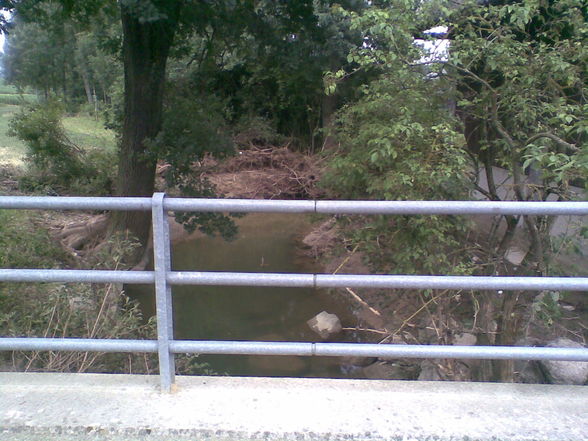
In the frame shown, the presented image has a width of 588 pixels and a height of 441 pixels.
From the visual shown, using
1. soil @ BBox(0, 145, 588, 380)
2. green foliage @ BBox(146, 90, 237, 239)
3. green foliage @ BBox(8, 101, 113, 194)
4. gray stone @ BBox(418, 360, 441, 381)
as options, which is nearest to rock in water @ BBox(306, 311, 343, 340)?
soil @ BBox(0, 145, 588, 380)

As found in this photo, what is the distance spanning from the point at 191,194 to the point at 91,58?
30523 millimetres

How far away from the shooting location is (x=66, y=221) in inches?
528

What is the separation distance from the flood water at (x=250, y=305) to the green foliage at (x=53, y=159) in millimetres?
3213

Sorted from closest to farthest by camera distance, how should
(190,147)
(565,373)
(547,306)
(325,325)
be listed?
(547,306), (565,373), (190,147), (325,325)

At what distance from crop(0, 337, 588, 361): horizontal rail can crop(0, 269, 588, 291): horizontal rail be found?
33cm

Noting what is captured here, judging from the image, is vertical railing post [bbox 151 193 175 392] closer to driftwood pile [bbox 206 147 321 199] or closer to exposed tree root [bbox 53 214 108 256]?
exposed tree root [bbox 53 214 108 256]

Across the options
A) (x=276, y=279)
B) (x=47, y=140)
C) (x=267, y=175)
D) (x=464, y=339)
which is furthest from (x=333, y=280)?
(x=267, y=175)

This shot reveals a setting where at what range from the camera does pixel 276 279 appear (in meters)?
2.87

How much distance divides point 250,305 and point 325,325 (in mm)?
2214

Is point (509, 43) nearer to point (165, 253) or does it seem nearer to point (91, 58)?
point (165, 253)

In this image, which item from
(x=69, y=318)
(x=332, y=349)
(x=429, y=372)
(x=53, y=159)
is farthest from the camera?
(x=53, y=159)

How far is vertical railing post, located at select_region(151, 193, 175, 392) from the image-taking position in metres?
2.83

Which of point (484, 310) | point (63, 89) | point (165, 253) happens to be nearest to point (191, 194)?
point (484, 310)

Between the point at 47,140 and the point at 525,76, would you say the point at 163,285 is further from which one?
the point at 47,140
